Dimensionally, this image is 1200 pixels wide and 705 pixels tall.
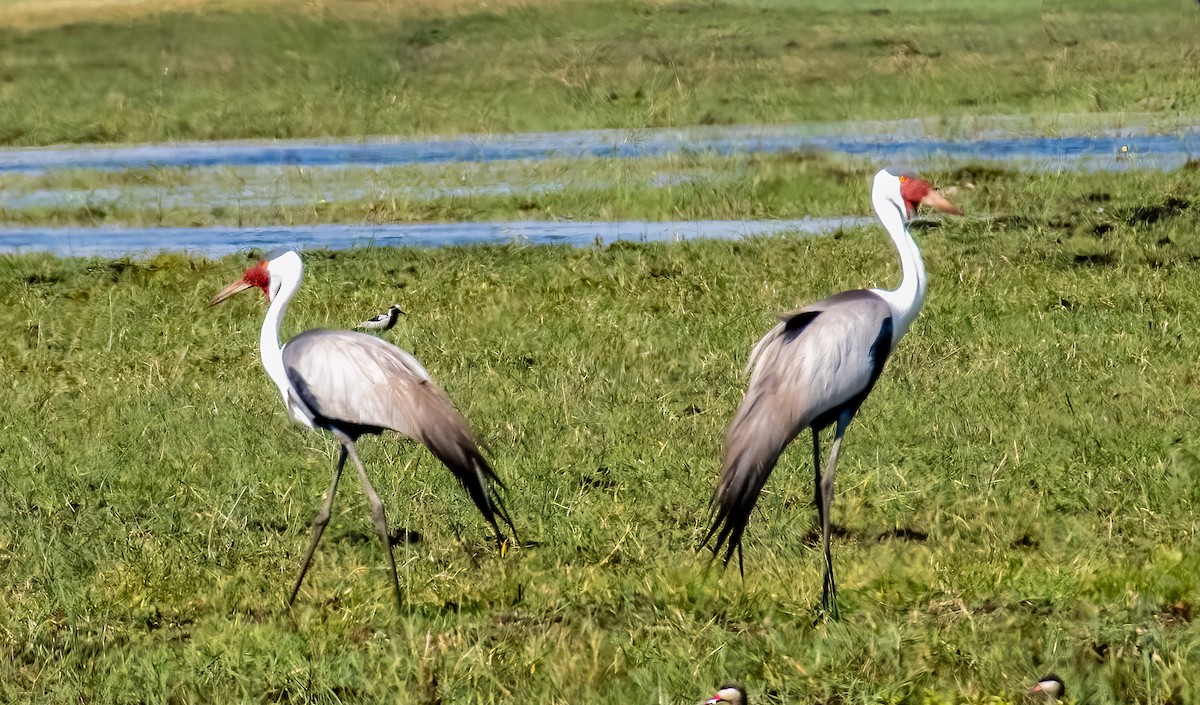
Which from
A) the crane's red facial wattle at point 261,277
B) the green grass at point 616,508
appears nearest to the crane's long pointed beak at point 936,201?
the green grass at point 616,508

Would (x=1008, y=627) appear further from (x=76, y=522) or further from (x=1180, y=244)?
(x=1180, y=244)

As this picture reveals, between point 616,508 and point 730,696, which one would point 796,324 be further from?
point 730,696

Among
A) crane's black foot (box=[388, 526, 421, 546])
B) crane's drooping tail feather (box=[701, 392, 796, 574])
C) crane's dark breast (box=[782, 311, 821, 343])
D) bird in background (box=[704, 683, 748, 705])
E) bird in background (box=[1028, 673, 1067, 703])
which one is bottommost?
crane's black foot (box=[388, 526, 421, 546])

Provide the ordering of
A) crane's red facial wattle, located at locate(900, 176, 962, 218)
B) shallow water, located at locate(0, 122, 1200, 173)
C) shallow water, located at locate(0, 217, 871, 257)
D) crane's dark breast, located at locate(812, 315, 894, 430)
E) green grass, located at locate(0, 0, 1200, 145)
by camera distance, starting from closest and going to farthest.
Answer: crane's dark breast, located at locate(812, 315, 894, 430) → crane's red facial wattle, located at locate(900, 176, 962, 218) → shallow water, located at locate(0, 217, 871, 257) → shallow water, located at locate(0, 122, 1200, 173) → green grass, located at locate(0, 0, 1200, 145)

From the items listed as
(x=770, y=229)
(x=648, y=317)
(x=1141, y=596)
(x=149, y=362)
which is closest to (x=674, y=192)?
(x=770, y=229)

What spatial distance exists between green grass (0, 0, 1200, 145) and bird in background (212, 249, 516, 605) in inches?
521

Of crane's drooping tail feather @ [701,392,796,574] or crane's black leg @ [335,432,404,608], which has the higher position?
crane's drooping tail feather @ [701,392,796,574]

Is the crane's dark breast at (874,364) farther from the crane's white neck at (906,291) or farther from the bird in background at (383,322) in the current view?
the bird in background at (383,322)

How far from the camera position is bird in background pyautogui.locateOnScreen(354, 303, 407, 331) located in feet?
29.3

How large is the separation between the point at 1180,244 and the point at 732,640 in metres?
6.88

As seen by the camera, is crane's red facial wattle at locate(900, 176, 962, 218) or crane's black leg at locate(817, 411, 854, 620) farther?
crane's red facial wattle at locate(900, 176, 962, 218)

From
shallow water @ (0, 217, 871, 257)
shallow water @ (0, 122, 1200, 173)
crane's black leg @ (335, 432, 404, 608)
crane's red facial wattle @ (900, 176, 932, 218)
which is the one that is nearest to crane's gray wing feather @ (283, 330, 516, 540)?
crane's black leg @ (335, 432, 404, 608)

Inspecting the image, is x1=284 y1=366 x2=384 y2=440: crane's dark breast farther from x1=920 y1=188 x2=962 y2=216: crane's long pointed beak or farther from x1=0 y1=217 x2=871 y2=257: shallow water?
x1=0 y1=217 x2=871 y2=257: shallow water

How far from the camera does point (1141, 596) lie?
4.88m
